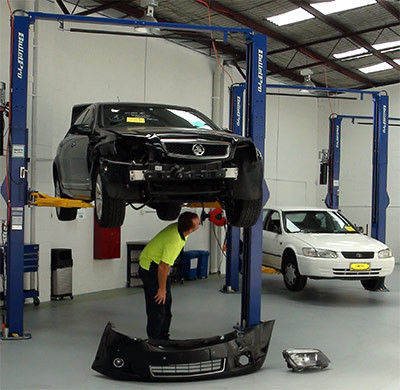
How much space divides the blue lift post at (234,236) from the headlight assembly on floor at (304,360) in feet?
14.3

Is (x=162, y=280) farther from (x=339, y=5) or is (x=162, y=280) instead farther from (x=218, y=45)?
(x=218, y=45)

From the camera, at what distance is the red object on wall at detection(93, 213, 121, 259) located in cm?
1054

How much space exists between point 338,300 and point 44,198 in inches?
218

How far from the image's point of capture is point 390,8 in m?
11.1

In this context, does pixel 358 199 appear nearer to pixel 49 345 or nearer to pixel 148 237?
pixel 148 237

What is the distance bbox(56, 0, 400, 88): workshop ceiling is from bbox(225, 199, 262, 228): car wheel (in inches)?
130

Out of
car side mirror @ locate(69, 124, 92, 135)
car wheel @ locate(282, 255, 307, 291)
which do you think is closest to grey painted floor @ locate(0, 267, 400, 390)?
car wheel @ locate(282, 255, 307, 291)

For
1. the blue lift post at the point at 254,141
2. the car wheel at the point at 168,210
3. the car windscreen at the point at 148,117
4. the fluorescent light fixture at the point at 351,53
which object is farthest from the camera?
the fluorescent light fixture at the point at 351,53

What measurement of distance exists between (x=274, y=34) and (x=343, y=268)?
579cm

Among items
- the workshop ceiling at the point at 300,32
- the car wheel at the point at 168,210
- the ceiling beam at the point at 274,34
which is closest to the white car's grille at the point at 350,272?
the car wheel at the point at 168,210

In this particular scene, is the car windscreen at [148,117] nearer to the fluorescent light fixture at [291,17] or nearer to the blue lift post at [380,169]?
the fluorescent light fixture at [291,17]

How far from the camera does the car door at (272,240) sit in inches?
416

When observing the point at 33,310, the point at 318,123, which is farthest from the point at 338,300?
the point at 318,123

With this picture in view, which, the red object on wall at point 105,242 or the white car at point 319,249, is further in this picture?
the red object on wall at point 105,242
